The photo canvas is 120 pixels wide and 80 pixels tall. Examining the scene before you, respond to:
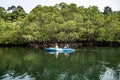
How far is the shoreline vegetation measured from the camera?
6031 centimetres

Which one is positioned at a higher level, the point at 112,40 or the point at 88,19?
the point at 88,19

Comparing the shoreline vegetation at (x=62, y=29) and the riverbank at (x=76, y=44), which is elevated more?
the shoreline vegetation at (x=62, y=29)

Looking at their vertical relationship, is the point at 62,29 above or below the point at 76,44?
above

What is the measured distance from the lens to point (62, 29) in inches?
2418

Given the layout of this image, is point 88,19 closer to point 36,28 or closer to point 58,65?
point 36,28

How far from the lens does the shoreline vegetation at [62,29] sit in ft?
198

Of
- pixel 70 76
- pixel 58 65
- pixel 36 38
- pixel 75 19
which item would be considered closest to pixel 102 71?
pixel 70 76

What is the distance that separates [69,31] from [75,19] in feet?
13.5

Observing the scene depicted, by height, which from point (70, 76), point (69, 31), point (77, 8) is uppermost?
point (77, 8)

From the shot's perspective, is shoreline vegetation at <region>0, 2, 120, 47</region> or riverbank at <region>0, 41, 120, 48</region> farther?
riverbank at <region>0, 41, 120, 48</region>

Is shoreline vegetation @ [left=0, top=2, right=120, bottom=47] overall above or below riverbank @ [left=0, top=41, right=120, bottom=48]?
above

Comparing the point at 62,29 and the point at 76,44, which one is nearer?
the point at 62,29

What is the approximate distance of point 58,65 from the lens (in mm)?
31375

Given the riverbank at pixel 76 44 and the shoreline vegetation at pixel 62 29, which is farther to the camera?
the riverbank at pixel 76 44
